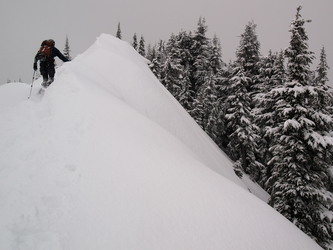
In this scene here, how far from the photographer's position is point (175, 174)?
6.04m

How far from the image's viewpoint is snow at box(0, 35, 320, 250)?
4.30 meters

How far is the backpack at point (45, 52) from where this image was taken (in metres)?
10.5

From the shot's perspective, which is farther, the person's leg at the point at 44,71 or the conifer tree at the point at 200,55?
the conifer tree at the point at 200,55

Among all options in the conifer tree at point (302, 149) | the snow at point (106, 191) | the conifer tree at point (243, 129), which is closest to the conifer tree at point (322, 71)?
the conifer tree at point (243, 129)

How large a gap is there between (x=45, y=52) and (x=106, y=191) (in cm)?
809

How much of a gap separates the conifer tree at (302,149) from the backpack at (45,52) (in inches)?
477

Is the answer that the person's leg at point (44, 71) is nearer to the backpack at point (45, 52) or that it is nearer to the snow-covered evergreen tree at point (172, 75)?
the backpack at point (45, 52)

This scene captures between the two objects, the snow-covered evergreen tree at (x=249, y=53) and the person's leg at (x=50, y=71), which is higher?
the snow-covered evergreen tree at (x=249, y=53)

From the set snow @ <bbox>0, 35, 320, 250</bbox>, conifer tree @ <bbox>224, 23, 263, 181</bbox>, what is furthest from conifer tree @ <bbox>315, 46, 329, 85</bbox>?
snow @ <bbox>0, 35, 320, 250</bbox>

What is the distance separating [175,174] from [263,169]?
2784 cm

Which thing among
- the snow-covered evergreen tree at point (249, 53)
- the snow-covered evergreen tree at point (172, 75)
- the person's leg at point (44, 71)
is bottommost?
the person's leg at point (44, 71)

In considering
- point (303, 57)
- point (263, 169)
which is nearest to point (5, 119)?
point (303, 57)

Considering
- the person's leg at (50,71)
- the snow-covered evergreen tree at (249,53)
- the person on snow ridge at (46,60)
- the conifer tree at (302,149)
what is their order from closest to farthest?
the person on snow ridge at (46,60), the person's leg at (50,71), the conifer tree at (302,149), the snow-covered evergreen tree at (249,53)

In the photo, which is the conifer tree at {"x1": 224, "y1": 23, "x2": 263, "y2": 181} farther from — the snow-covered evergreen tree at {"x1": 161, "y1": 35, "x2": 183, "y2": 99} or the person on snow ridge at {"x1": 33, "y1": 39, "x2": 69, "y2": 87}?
the person on snow ridge at {"x1": 33, "y1": 39, "x2": 69, "y2": 87}
